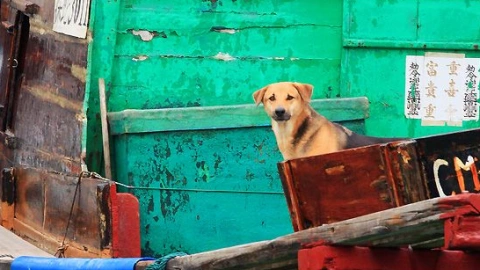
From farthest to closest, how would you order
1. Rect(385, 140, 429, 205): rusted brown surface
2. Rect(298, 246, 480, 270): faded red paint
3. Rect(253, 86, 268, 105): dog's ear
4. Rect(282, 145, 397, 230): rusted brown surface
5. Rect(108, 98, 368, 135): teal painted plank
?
1. Rect(108, 98, 368, 135): teal painted plank
2. Rect(253, 86, 268, 105): dog's ear
3. Rect(282, 145, 397, 230): rusted brown surface
4. Rect(385, 140, 429, 205): rusted brown surface
5. Rect(298, 246, 480, 270): faded red paint

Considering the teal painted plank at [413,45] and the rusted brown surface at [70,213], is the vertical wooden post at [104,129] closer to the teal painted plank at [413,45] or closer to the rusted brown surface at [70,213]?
the rusted brown surface at [70,213]

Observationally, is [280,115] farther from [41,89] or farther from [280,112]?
[41,89]

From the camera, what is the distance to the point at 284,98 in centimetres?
602

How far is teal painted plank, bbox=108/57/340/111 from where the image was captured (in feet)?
21.1

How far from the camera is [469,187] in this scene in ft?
11.5

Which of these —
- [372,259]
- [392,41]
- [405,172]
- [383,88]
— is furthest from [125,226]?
[372,259]

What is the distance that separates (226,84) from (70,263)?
5.34 feet

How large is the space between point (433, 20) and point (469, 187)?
316cm

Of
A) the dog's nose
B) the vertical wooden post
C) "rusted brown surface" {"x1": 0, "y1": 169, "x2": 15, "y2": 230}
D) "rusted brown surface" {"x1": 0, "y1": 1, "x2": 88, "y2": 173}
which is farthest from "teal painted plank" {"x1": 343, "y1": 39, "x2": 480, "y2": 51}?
"rusted brown surface" {"x1": 0, "y1": 169, "x2": 15, "y2": 230}

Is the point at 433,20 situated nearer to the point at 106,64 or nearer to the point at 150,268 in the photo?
the point at 106,64

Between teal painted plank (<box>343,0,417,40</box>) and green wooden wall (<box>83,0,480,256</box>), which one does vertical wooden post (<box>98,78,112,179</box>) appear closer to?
green wooden wall (<box>83,0,480,256</box>)

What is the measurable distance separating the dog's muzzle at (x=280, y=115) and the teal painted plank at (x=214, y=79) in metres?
0.51

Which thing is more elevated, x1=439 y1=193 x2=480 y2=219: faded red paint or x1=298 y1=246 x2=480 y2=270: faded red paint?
x1=439 y1=193 x2=480 y2=219: faded red paint

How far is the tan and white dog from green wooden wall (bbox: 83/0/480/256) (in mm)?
266
